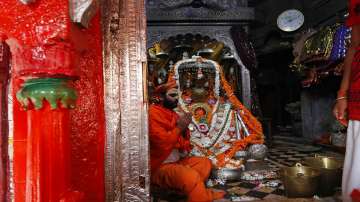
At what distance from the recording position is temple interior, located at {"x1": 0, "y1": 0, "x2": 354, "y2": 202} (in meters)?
1.09

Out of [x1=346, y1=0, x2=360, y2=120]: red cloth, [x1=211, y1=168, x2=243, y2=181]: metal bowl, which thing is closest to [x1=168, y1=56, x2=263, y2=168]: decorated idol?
[x1=211, y1=168, x2=243, y2=181]: metal bowl

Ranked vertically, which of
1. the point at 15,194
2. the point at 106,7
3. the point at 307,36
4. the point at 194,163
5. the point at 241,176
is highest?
the point at 307,36

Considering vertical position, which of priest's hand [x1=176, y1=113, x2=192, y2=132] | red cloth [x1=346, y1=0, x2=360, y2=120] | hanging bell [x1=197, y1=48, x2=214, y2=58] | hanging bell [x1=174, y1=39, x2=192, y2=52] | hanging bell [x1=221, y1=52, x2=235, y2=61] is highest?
hanging bell [x1=174, y1=39, x2=192, y2=52]

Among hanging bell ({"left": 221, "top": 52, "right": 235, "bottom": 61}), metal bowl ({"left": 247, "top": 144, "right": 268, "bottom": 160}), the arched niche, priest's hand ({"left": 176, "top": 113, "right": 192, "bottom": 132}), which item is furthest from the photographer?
hanging bell ({"left": 221, "top": 52, "right": 235, "bottom": 61})

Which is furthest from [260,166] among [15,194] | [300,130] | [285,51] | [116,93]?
[285,51]

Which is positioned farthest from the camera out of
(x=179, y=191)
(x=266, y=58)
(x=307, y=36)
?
(x=266, y=58)

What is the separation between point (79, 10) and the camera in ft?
3.63

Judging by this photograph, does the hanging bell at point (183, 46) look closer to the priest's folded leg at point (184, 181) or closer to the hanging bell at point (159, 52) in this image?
the hanging bell at point (159, 52)

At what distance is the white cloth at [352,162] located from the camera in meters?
1.95

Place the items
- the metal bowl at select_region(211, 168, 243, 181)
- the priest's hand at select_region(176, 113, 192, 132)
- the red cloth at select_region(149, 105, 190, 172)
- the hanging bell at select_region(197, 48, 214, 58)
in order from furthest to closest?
the hanging bell at select_region(197, 48, 214, 58), the metal bowl at select_region(211, 168, 243, 181), the priest's hand at select_region(176, 113, 192, 132), the red cloth at select_region(149, 105, 190, 172)

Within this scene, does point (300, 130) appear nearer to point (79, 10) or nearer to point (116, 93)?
point (116, 93)

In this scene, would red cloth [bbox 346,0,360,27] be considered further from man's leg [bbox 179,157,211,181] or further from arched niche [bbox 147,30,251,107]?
arched niche [bbox 147,30,251,107]

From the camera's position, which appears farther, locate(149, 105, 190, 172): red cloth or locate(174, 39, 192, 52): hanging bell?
locate(174, 39, 192, 52): hanging bell

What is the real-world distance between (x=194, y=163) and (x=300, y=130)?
27.6 ft
